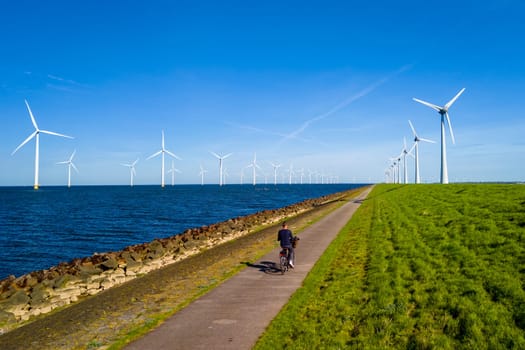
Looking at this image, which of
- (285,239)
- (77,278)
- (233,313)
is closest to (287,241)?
(285,239)

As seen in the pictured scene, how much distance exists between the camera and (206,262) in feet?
65.7

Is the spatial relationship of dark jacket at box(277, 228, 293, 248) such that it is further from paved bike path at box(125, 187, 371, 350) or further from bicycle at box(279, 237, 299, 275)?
paved bike path at box(125, 187, 371, 350)

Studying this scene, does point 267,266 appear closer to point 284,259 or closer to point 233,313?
point 284,259

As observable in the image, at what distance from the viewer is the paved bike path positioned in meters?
8.85

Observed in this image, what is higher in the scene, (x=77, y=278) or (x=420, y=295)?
(x=420, y=295)

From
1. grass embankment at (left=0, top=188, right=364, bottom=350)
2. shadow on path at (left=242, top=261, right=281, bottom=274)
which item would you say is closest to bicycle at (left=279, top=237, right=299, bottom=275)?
shadow on path at (left=242, top=261, right=281, bottom=274)

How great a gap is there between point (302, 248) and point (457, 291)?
37.1 ft

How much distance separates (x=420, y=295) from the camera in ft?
36.1

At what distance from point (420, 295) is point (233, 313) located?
5.56 m

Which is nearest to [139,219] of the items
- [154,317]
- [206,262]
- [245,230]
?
[245,230]

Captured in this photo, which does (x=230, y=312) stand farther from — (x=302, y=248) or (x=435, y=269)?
(x=302, y=248)

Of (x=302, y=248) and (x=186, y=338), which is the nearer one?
(x=186, y=338)

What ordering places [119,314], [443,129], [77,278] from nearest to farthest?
[119,314]
[77,278]
[443,129]

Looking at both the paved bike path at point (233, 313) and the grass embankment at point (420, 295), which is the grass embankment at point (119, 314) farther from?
the grass embankment at point (420, 295)
